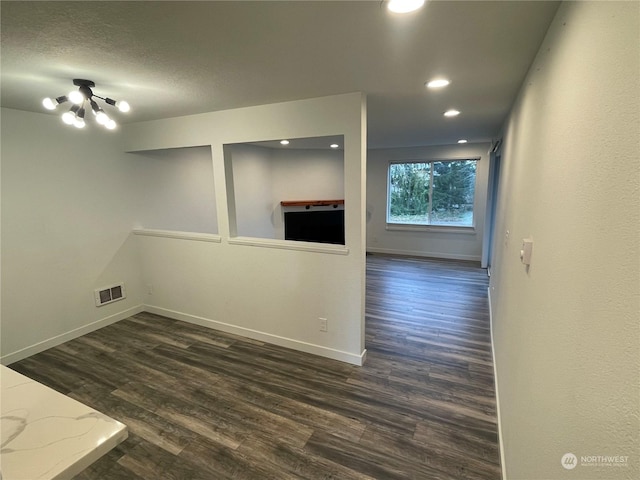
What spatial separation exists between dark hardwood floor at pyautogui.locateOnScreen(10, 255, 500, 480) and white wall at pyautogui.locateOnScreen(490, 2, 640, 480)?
717mm

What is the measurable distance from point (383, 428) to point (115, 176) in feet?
12.9

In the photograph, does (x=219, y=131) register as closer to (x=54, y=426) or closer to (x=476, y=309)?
(x=54, y=426)

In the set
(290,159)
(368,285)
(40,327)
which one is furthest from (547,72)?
(290,159)

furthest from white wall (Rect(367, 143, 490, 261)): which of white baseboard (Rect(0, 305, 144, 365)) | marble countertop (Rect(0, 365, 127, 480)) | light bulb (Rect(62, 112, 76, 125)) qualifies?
marble countertop (Rect(0, 365, 127, 480))

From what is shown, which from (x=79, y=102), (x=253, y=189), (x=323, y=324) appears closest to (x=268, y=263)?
(x=323, y=324)

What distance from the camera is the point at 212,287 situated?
3.49 meters

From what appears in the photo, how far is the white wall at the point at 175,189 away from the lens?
394cm

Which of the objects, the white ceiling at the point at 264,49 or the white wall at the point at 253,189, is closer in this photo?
the white ceiling at the point at 264,49

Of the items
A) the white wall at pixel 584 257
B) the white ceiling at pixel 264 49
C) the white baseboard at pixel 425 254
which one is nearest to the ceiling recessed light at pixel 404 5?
the white ceiling at pixel 264 49

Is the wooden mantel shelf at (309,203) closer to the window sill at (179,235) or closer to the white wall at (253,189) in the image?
the white wall at (253,189)

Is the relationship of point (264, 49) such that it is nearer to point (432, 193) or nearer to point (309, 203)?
point (309, 203)

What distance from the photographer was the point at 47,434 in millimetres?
910
